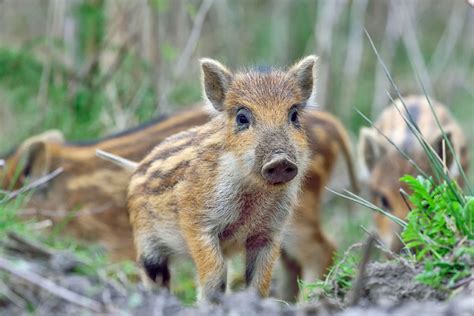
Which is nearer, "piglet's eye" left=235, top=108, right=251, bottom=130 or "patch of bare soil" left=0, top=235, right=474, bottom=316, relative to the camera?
"patch of bare soil" left=0, top=235, right=474, bottom=316

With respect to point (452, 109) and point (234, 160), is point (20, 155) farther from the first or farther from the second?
point (452, 109)

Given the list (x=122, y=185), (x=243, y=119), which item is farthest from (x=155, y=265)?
(x=122, y=185)

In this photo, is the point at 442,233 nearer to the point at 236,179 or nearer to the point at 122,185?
the point at 236,179

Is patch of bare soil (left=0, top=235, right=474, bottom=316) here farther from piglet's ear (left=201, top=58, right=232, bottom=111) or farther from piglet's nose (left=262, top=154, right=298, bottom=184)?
piglet's ear (left=201, top=58, right=232, bottom=111)

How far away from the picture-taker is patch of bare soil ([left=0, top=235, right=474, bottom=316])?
2.98 metres

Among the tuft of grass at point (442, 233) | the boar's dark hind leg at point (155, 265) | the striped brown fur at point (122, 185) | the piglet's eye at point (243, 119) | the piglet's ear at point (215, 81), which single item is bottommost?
the striped brown fur at point (122, 185)

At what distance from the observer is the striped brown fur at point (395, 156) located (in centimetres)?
639

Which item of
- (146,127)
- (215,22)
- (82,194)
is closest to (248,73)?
(146,127)

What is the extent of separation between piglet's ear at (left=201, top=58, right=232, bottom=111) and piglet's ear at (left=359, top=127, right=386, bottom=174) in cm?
259

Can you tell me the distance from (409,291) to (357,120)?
6.84m

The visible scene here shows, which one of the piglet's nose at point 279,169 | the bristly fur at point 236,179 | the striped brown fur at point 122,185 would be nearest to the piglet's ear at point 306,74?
the bristly fur at point 236,179

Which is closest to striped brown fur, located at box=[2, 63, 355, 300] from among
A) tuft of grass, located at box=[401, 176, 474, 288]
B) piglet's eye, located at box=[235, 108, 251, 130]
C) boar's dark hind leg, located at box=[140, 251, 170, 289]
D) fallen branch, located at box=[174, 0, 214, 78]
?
fallen branch, located at box=[174, 0, 214, 78]

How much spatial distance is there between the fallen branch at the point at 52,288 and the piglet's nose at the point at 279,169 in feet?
3.49

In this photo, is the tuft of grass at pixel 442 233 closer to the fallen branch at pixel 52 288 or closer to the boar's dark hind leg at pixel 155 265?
the fallen branch at pixel 52 288
